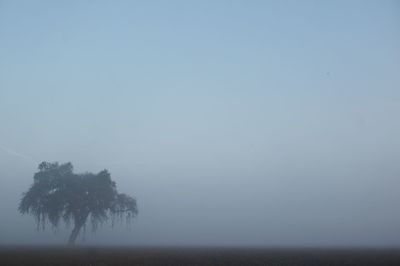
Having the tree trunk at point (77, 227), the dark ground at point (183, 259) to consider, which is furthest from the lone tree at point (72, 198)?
the dark ground at point (183, 259)

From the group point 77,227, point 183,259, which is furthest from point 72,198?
point 183,259

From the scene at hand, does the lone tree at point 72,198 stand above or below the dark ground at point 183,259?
above

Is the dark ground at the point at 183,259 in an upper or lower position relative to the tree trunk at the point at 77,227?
lower

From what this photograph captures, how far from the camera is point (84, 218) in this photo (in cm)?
7412

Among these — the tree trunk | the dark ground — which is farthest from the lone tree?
the dark ground

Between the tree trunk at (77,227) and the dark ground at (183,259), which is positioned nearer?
the dark ground at (183,259)

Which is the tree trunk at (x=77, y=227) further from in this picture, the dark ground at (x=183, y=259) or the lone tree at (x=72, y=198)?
the dark ground at (x=183, y=259)

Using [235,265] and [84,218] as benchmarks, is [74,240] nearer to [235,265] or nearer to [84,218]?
[84,218]

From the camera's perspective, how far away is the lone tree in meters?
72.2

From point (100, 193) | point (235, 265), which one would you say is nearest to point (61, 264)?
point (235, 265)

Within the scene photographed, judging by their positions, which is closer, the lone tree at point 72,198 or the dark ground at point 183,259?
the dark ground at point 183,259

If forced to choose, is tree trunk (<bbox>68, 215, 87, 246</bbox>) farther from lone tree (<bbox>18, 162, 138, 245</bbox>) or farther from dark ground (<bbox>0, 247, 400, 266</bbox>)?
dark ground (<bbox>0, 247, 400, 266</bbox>)

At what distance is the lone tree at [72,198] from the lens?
72.2m

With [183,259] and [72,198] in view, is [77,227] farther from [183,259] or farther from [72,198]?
[183,259]
